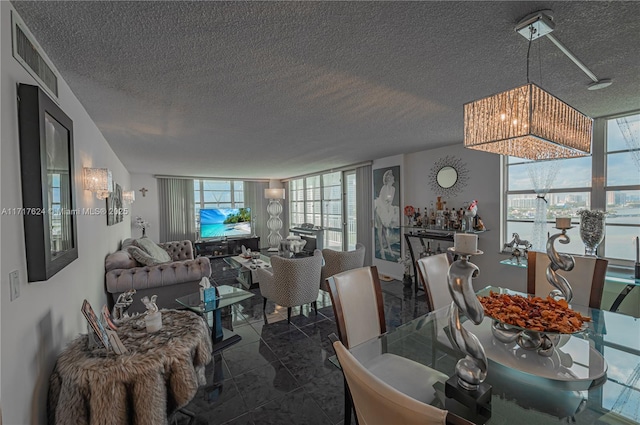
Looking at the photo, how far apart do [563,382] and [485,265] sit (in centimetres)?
301

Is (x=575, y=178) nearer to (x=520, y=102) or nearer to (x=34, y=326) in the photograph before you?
(x=520, y=102)

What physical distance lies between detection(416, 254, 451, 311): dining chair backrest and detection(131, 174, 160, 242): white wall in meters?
7.24

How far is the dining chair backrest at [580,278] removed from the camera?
2.07 meters

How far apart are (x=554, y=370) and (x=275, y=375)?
1952mm

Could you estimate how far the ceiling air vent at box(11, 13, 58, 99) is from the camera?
120 centimetres

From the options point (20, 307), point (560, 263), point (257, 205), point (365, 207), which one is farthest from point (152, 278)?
point (257, 205)

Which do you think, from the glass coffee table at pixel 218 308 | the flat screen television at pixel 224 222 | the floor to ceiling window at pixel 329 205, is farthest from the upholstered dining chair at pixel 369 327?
the flat screen television at pixel 224 222

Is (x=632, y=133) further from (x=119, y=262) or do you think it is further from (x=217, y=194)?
(x=217, y=194)

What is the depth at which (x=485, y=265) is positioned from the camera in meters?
3.89

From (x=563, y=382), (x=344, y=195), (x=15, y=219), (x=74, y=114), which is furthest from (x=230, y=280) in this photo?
(x=563, y=382)

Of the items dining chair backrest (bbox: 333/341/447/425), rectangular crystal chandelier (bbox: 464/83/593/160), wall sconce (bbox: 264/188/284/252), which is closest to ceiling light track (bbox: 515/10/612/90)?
rectangular crystal chandelier (bbox: 464/83/593/160)

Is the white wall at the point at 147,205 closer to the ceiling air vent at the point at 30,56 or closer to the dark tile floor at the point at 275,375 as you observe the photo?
the dark tile floor at the point at 275,375

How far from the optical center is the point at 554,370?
1.26m

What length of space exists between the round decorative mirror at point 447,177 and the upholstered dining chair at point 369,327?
2.90 meters
